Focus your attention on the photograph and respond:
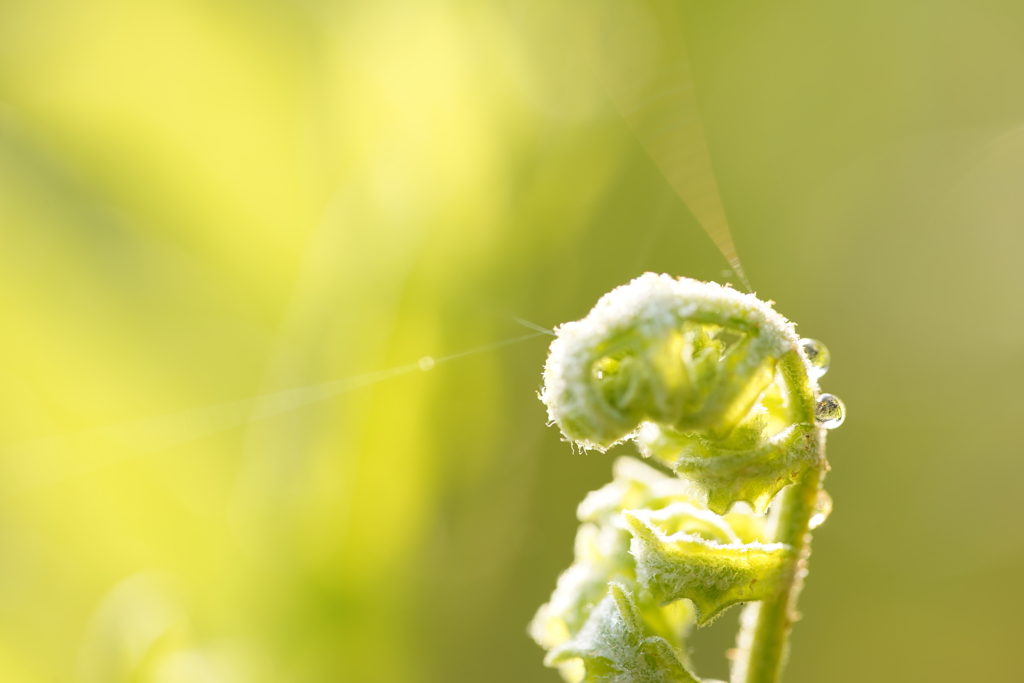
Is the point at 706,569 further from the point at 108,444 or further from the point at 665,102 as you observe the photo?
the point at 665,102

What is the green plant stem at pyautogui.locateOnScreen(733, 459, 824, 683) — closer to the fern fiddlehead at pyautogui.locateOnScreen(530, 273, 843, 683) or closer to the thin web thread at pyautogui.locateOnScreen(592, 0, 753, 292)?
the fern fiddlehead at pyautogui.locateOnScreen(530, 273, 843, 683)

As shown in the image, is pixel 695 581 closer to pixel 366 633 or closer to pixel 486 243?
Result: pixel 366 633

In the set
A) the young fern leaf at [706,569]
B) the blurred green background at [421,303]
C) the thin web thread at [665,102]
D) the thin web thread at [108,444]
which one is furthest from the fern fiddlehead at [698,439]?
the thin web thread at [665,102]

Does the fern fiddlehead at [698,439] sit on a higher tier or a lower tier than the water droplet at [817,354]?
lower

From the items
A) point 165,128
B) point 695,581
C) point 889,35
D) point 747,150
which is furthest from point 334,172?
point 889,35

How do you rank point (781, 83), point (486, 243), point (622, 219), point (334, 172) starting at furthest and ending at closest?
point (781, 83) → point (622, 219) → point (334, 172) → point (486, 243)

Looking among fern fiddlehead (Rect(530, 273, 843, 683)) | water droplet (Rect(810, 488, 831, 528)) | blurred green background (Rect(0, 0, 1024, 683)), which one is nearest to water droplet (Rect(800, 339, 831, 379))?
fern fiddlehead (Rect(530, 273, 843, 683))

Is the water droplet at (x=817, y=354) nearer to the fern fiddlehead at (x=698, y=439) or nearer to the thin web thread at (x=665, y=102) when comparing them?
the fern fiddlehead at (x=698, y=439)
